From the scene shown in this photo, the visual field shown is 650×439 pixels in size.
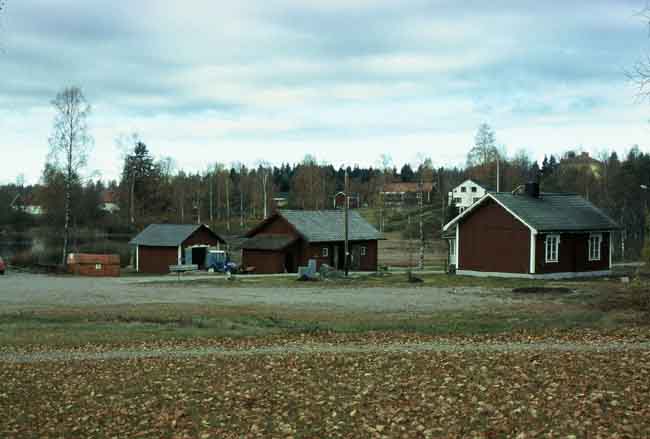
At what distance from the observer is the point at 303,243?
51.1 meters

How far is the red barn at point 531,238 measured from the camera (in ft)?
132

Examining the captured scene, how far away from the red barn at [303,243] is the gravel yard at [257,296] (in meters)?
11.2

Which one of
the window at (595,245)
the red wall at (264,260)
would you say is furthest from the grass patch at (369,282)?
the red wall at (264,260)

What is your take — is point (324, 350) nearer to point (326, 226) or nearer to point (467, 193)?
point (326, 226)

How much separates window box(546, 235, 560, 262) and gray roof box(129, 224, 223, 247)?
25.9 metres

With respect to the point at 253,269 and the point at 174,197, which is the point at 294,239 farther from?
the point at 174,197

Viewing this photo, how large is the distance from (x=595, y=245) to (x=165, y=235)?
30.4 m

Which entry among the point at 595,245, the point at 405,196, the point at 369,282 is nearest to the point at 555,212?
the point at 595,245

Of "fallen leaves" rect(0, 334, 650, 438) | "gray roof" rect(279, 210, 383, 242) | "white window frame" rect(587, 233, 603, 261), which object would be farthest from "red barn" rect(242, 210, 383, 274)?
"fallen leaves" rect(0, 334, 650, 438)

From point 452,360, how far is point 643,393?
356 cm

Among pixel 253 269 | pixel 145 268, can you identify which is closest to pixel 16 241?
pixel 145 268

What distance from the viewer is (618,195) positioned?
81.7m

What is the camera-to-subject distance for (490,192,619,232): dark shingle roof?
40.7 meters

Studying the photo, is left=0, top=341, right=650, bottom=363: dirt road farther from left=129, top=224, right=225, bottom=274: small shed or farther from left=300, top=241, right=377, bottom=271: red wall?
left=129, top=224, right=225, bottom=274: small shed
